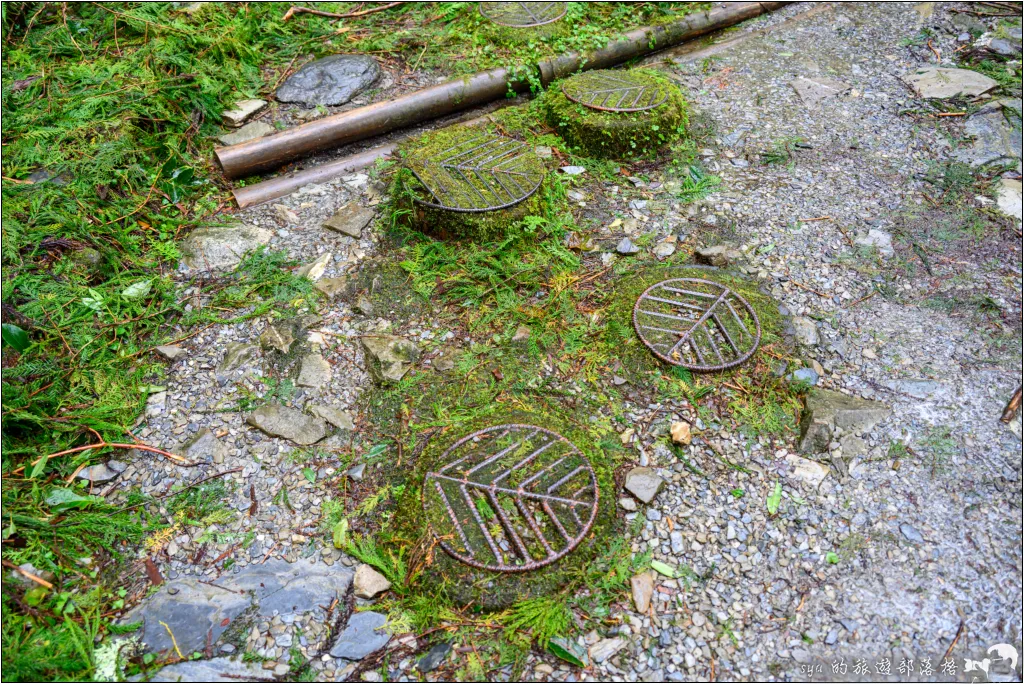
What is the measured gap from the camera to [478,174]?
13.6 feet

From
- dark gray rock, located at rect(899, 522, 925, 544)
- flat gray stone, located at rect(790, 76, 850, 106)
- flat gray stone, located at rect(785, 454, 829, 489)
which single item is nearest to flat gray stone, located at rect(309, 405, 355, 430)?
flat gray stone, located at rect(785, 454, 829, 489)

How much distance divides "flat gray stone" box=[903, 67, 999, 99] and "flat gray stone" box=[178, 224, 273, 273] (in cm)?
500

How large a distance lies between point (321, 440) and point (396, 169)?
2140 mm

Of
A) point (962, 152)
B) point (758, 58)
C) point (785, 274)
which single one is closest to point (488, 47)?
point (758, 58)

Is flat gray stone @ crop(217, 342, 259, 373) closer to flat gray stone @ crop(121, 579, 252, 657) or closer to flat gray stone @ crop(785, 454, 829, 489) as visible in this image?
flat gray stone @ crop(121, 579, 252, 657)

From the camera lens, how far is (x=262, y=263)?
4.09 metres

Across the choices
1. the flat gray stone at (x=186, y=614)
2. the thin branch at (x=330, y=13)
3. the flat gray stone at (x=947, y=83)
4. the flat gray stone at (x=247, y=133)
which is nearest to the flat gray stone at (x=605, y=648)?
the flat gray stone at (x=186, y=614)

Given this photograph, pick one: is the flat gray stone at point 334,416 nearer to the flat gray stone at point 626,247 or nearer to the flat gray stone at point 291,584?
the flat gray stone at point 291,584

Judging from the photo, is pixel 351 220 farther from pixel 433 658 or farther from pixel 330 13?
pixel 433 658

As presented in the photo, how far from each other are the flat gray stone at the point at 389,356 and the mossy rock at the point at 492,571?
0.55 meters

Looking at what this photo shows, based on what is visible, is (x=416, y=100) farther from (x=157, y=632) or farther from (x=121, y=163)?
(x=157, y=632)

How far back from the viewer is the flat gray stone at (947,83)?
5.16 m

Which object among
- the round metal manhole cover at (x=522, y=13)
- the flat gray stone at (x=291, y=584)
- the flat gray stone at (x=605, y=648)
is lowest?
A: the flat gray stone at (x=605, y=648)

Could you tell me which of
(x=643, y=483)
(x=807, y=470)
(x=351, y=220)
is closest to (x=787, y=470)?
(x=807, y=470)
